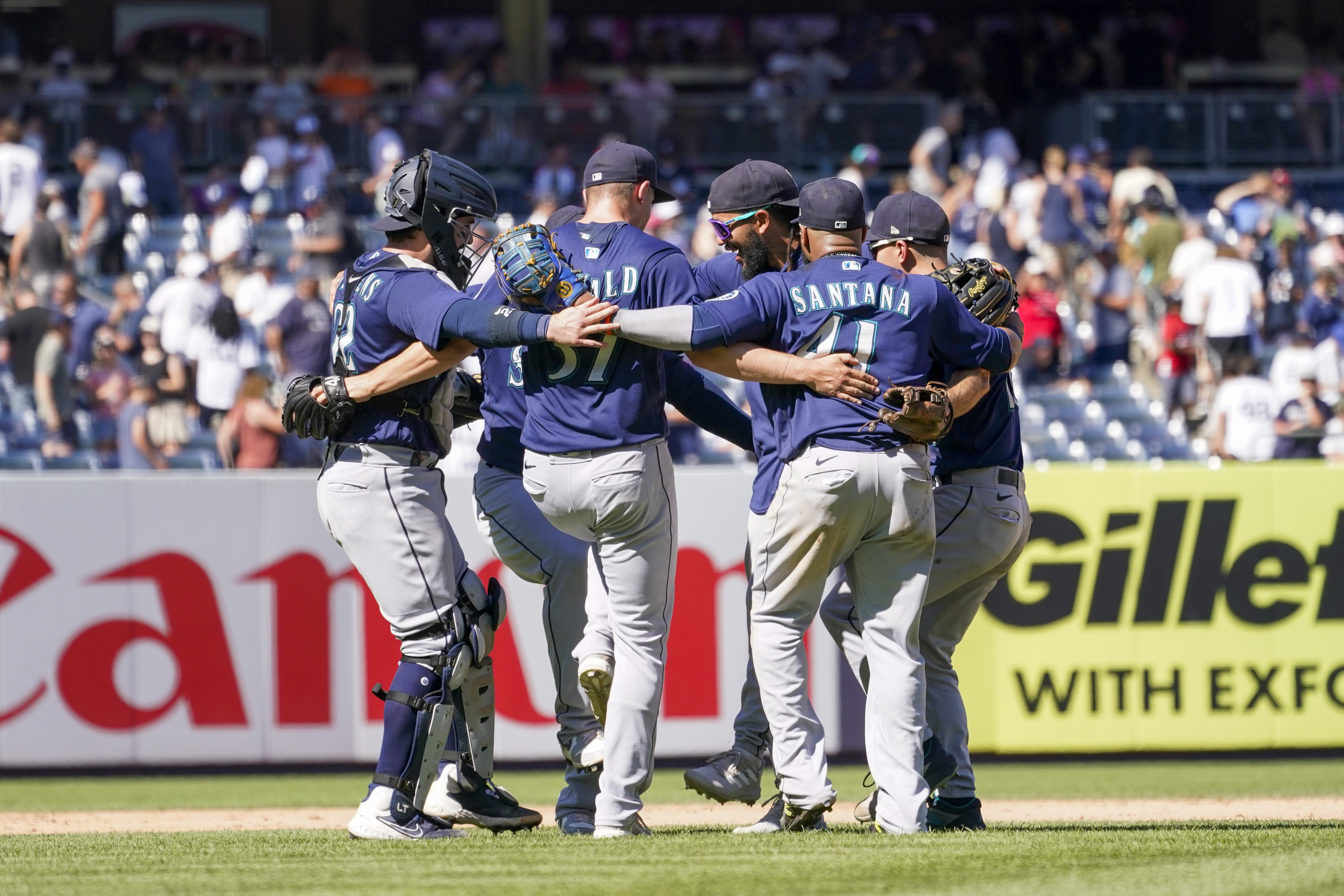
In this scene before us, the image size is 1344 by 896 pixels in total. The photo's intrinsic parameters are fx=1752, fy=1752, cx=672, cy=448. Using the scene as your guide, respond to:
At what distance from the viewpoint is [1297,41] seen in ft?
69.2

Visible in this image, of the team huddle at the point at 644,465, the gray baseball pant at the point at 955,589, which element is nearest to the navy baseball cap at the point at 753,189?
the team huddle at the point at 644,465

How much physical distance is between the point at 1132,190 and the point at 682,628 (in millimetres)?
8822

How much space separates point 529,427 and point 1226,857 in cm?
241

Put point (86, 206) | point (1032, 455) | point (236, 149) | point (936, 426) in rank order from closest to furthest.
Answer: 1. point (936, 426)
2. point (1032, 455)
3. point (86, 206)
4. point (236, 149)

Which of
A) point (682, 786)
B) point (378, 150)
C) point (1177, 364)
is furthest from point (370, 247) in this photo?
point (682, 786)

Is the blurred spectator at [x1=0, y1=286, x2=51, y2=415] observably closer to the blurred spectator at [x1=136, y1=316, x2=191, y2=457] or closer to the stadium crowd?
the stadium crowd

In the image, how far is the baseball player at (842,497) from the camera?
206 inches

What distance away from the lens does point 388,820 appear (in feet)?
17.8

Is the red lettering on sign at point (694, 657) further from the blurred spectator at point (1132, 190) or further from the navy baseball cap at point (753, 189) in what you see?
the blurred spectator at point (1132, 190)

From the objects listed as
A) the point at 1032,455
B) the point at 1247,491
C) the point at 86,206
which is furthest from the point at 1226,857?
the point at 86,206

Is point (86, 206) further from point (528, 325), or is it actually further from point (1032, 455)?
point (528, 325)

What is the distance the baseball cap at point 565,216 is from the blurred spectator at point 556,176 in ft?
31.5

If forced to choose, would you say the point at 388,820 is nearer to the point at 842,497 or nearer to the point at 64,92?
the point at 842,497

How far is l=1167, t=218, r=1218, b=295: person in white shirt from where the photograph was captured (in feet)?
49.5
